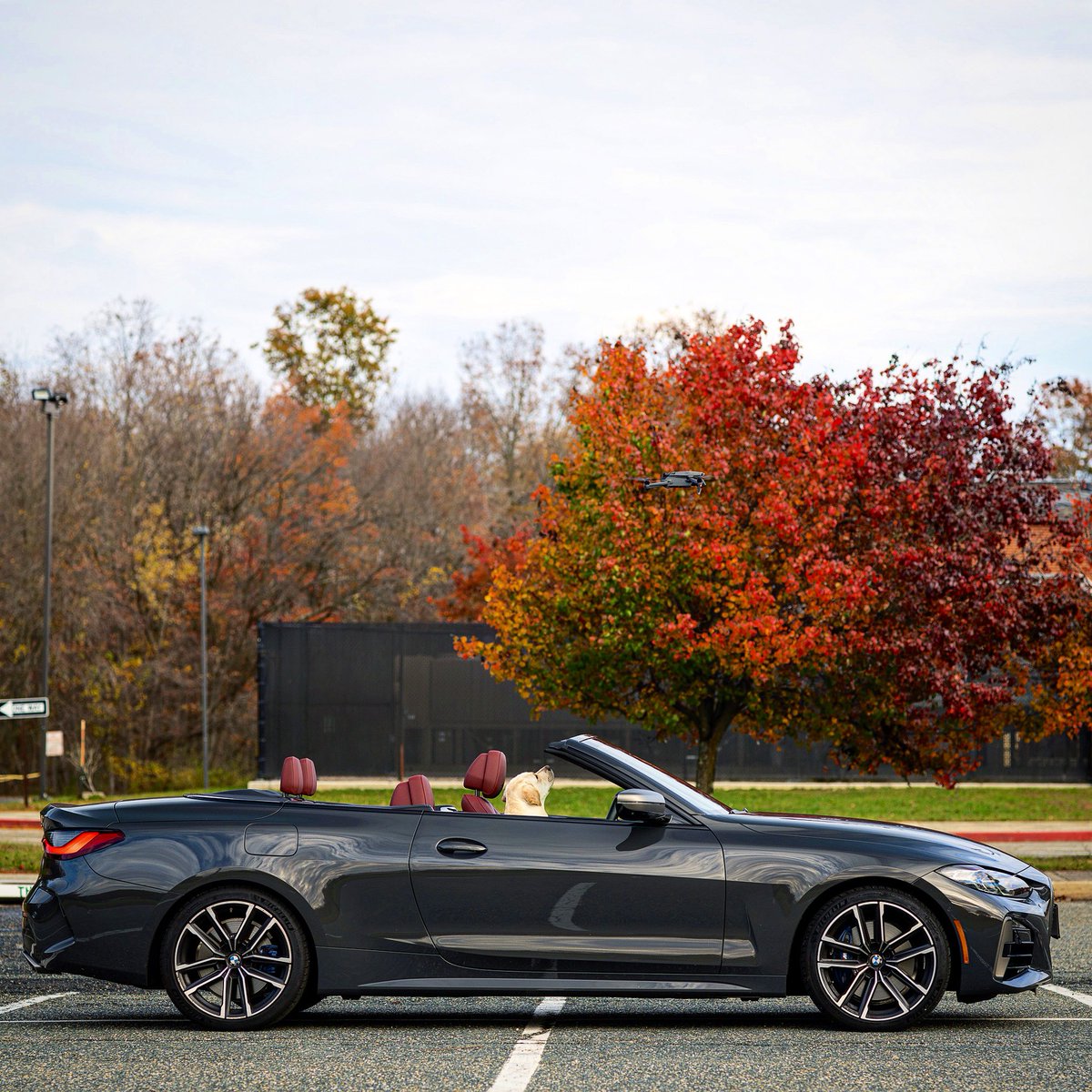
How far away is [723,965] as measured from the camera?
7.22 m

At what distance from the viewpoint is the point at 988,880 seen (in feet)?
24.1

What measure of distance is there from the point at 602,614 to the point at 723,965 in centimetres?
1240

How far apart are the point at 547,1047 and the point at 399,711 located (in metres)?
24.4

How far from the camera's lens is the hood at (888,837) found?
738 cm

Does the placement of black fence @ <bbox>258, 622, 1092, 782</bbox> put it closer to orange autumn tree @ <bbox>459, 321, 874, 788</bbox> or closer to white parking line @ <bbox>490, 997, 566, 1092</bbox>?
orange autumn tree @ <bbox>459, 321, 874, 788</bbox>

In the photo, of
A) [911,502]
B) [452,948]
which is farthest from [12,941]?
[911,502]

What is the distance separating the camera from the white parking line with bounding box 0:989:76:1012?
8.41m

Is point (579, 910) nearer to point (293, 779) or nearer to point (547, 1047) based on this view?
point (547, 1047)

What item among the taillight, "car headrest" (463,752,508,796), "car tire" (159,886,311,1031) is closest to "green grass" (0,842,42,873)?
the taillight

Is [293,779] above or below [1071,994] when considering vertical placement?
above

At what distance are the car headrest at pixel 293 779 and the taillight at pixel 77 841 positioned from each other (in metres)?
0.82

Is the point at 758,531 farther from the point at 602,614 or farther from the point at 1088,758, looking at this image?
the point at 1088,758

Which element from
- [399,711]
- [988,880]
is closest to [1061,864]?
[988,880]

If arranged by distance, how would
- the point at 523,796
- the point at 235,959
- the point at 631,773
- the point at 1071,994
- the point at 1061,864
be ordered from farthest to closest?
the point at 1061,864 → the point at 1071,994 → the point at 523,796 → the point at 631,773 → the point at 235,959
